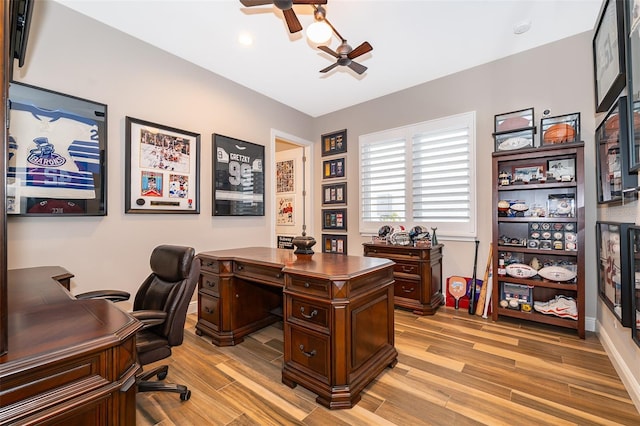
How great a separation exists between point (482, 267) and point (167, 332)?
140 inches

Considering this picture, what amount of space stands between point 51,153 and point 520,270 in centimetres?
475

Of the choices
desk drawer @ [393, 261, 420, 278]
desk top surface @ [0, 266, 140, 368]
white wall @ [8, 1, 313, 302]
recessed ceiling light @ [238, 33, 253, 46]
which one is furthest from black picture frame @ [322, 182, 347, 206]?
desk top surface @ [0, 266, 140, 368]

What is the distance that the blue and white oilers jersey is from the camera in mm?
2309

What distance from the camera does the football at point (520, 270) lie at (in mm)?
3025

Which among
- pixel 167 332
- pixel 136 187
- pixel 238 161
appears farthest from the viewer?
pixel 238 161

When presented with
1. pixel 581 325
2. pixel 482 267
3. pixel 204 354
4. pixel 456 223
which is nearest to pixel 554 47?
pixel 456 223

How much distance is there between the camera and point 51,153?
2.46 m

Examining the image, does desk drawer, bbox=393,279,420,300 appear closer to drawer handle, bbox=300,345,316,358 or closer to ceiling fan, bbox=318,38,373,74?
drawer handle, bbox=300,345,316,358

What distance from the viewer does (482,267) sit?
358cm

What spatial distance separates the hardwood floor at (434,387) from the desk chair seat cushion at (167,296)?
46 centimetres

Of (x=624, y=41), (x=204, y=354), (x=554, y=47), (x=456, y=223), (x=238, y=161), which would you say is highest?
(x=554, y=47)

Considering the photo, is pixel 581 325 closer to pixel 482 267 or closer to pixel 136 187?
pixel 482 267

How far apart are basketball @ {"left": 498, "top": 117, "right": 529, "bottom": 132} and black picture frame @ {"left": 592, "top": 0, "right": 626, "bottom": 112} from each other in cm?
64

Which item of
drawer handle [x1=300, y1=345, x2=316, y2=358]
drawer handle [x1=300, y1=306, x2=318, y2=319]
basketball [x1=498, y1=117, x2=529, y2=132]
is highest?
basketball [x1=498, y1=117, x2=529, y2=132]
